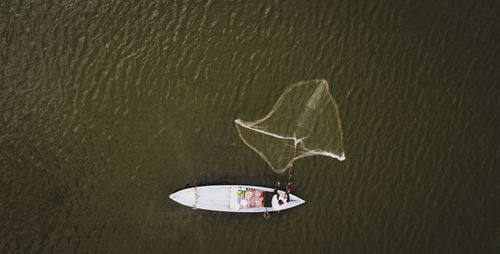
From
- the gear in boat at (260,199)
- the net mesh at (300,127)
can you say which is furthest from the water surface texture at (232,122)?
the gear in boat at (260,199)

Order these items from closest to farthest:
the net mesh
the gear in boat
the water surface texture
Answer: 1. the gear in boat
2. the water surface texture
3. the net mesh

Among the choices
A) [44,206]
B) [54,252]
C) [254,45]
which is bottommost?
[54,252]

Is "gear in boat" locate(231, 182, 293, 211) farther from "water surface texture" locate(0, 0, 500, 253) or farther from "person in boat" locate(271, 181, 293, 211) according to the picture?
"water surface texture" locate(0, 0, 500, 253)

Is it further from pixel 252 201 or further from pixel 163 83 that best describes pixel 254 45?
pixel 252 201

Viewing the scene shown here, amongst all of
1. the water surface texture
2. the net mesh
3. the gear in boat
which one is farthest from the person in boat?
the net mesh

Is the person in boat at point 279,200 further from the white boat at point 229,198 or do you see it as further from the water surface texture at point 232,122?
the water surface texture at point 232,122

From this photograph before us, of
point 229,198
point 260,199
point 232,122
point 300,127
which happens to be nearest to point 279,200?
point 260,199

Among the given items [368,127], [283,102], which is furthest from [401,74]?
[283,102]

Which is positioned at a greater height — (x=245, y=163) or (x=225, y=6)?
(x=225, y=6)
